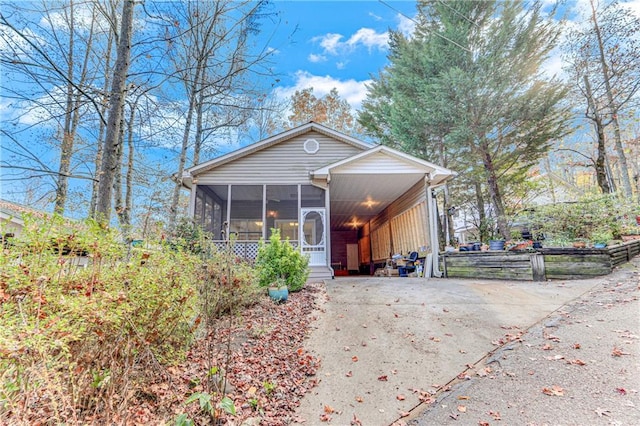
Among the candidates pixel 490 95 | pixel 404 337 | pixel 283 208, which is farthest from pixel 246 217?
pixel 490 95

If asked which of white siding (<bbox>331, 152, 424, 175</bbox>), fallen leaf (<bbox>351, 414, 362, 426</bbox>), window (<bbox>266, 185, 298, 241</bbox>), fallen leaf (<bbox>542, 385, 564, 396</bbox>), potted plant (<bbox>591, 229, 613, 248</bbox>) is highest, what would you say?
white siding (<bbox>331, 152, 424, 175</bbox>)

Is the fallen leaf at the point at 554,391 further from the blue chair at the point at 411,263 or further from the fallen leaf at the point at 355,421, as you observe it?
the blue chair at the point at 411,263

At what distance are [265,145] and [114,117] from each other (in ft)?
21.7

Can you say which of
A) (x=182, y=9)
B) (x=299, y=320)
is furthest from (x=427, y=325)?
(x=182, y=9)

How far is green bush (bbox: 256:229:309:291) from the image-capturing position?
659 centimetres

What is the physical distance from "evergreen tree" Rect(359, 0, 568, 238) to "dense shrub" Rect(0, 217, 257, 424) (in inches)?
492

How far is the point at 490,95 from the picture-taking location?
1193 cm

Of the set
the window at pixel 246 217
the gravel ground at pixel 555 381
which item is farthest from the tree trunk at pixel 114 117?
the window at pixel 246 217

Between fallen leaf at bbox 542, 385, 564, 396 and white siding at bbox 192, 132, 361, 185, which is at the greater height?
white siding at bbox 192, 132, 361, 185

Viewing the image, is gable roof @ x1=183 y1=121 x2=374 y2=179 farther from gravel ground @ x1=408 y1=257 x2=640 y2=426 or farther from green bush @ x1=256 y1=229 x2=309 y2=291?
gravel ground @ x1=408 y1=257 x2=640 y2=426

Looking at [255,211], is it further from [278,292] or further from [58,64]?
[58,64]

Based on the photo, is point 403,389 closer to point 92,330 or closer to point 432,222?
point 92,330

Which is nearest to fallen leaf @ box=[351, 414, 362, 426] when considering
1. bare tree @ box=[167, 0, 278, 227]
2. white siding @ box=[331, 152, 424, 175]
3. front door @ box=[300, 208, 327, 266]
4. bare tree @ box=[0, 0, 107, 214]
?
bare tree @ box=[0, 0, 107, 214]

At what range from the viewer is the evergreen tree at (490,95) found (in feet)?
38.6
